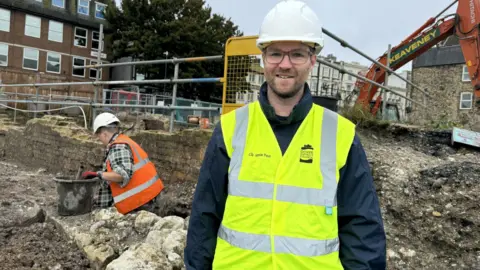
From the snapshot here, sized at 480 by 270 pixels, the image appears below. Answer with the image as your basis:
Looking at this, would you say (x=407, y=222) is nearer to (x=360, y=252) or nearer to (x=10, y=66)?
(x=360, y=252)

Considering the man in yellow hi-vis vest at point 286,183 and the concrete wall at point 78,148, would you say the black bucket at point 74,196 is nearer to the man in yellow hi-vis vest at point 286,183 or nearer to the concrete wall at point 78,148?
the concrete wall at point 78,148

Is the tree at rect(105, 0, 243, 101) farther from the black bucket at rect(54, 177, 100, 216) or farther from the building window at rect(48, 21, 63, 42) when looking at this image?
the black bucket at rect(54, 177, 100, 216)

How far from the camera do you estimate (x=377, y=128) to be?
6668mm

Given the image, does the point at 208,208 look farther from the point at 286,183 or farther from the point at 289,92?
the point at 289,92

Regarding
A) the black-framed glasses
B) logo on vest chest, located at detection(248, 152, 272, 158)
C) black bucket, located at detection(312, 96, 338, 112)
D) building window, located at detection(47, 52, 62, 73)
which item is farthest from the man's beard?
building window, located at detection(47, 52, 62, 73)

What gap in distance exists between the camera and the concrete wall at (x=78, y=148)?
596cm

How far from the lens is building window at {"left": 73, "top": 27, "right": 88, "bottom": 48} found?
111ft

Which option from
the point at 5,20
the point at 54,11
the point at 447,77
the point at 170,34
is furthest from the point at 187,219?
the point at 54,11

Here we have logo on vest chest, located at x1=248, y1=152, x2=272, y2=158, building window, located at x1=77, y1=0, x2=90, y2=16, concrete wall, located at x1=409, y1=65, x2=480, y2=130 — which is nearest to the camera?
logo on vest chest, located at x1=248, y1=152, x2=272, y2=158

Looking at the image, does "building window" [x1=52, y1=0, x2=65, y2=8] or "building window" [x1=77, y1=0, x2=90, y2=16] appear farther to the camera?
"building window" [x1=77, y1=0, x2=90, y2=16]

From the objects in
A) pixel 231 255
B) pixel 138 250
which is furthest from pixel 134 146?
pixel 231 255

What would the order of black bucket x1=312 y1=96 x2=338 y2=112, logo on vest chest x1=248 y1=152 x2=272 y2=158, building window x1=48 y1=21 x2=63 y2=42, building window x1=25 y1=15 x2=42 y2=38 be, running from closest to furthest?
logo on vest chest x1=248 y1=152 x2=272 y2=158 < black bucket x1=312 y1=96 x2=338 y2=112 < building window x1=25 y1=15 x2=42 y2=38 < building window x1=48 y1=21 x2=63 y2=42

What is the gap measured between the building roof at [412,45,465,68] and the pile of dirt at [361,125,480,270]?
26.0m

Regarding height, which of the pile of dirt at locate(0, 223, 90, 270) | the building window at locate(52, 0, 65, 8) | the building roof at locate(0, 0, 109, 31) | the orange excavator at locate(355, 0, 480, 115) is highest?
the building window at locate(52, 0, 65, 8)
